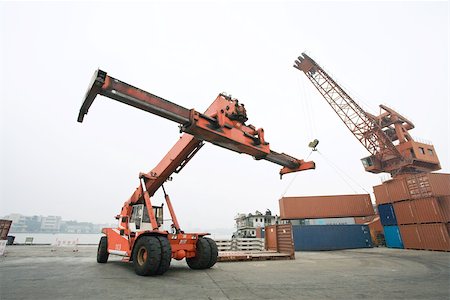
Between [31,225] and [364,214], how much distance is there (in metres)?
232

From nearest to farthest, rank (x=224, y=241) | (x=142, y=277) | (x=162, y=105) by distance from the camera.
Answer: (x=162, y=105), (x=142, y=277), (x=224, y=241)

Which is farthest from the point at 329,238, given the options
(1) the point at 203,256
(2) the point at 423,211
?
(1) the point at 203,256

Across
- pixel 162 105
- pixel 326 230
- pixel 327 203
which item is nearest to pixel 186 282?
pixel 162 105

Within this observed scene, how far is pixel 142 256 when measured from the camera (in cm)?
802

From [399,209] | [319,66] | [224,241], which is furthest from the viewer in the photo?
[319,66]

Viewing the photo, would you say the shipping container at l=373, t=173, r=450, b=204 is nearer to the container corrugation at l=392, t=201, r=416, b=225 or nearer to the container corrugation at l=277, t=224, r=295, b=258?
the container corrugation at l=392, t=201, r=416, b=225

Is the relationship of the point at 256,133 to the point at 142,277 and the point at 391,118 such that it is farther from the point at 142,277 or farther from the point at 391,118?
the point at 391,118

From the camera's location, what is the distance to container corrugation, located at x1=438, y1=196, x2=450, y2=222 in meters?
17.7

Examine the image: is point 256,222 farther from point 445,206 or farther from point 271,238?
point 445,206

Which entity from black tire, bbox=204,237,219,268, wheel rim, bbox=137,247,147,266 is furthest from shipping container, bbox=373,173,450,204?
wheel rim, bbox=137,247,147,266

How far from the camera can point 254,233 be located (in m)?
34.0

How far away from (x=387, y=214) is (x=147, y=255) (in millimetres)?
24544

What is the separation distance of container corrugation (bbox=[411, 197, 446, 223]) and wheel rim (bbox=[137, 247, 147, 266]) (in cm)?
2188

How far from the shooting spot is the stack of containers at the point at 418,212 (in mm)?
17984
